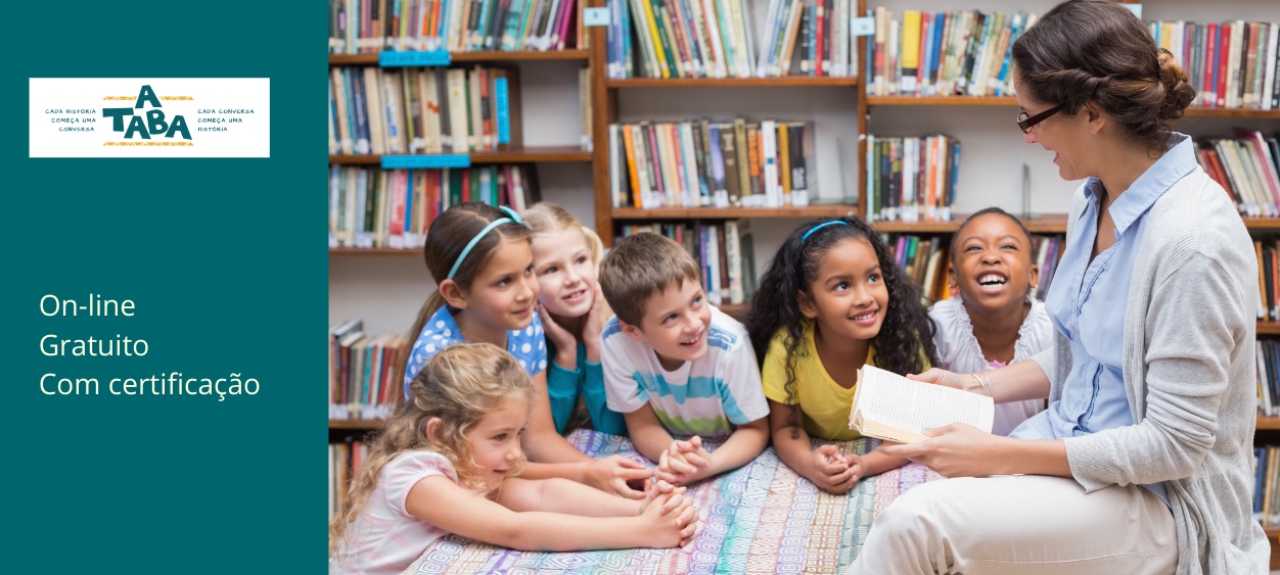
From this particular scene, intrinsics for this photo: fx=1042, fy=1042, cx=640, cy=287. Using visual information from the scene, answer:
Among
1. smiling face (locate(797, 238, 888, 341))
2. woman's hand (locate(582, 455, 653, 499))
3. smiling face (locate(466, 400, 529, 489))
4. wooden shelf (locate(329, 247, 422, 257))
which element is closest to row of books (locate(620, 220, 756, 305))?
wooden shelf (locate(329, 247, 422, 257))

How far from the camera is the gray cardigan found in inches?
52.1

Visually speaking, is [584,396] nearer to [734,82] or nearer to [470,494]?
[470,494]

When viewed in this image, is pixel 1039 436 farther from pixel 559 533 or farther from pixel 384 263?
pixel 384 263

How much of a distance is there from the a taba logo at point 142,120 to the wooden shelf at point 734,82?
1.68m

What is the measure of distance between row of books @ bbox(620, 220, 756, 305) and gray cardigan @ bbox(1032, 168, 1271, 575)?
6.43 ft

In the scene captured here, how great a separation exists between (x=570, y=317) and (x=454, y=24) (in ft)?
4.03

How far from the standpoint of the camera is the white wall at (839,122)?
10.9ft

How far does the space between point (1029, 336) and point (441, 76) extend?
6.44 ft

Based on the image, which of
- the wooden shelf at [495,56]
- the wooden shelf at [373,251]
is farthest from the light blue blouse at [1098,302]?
the wooden shelf at [373,251]

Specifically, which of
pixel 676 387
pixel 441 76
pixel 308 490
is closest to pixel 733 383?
pixel 676 387

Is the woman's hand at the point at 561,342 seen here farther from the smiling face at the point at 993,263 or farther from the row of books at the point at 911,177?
the row of books at the point at 911,177

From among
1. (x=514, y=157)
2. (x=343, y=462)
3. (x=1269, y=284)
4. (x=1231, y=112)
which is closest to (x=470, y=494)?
(x=514, y=157)

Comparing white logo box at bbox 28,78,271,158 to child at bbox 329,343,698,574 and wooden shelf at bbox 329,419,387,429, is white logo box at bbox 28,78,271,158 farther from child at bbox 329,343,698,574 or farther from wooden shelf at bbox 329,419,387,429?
wooden shelf at bbox 329,419,387,429

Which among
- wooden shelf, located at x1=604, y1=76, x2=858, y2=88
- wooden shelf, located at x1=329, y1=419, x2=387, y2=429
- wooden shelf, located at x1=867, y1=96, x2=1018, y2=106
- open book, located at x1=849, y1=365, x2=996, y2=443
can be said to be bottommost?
wooden shelf, located at x1=329, y1=419, x2=387, y2=429
